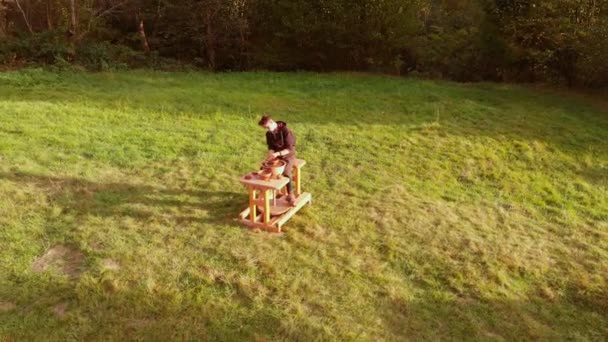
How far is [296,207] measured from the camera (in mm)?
6914

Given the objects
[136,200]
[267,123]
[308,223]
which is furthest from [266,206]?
[136,200]

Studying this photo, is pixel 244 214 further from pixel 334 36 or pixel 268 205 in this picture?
pixel 334 36

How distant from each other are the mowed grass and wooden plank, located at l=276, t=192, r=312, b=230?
12cm

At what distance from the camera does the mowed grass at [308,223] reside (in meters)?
5.17

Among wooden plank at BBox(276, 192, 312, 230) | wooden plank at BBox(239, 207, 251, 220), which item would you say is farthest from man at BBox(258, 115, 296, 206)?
wooden plank at BBox(239, 207, 251, 220)

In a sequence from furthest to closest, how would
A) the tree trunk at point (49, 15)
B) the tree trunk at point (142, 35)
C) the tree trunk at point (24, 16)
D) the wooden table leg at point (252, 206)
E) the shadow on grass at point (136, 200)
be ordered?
the tree trunk at point (142, 35) → the tree trunk at point (49, 15) → the tree trunk at point (24, 16) → the shadow on grass at point (136, 200) → the wooden table leg at point (252, 206)

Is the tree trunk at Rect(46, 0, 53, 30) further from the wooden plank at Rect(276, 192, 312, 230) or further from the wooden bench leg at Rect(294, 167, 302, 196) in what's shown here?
the wooden plank at Rect(276, 192, 312, 230)

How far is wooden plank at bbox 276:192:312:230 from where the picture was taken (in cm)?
656

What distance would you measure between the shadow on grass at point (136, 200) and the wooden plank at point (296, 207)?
2.10 ft

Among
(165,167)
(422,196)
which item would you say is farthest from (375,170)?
(165,167)

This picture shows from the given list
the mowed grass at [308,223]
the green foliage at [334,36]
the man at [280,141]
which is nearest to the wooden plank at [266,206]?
the mowed grass at [308,223]

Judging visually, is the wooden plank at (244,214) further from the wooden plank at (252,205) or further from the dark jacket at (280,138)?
the dark jacket at (280,138)

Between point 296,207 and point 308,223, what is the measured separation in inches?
11.6

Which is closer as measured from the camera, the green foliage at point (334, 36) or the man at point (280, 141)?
the man at point (280, 141)
